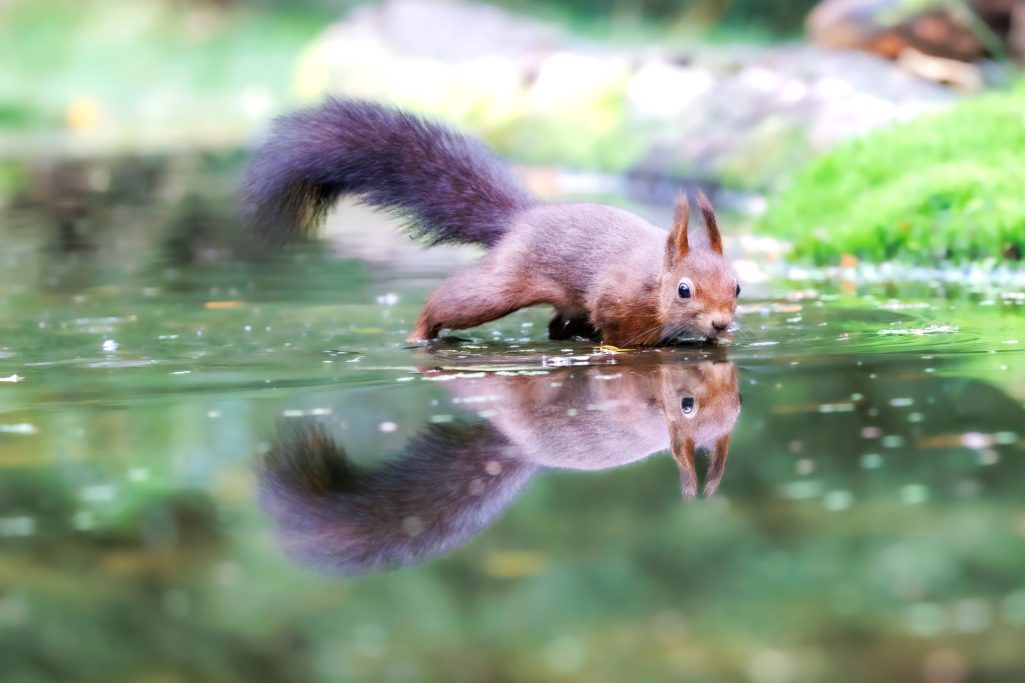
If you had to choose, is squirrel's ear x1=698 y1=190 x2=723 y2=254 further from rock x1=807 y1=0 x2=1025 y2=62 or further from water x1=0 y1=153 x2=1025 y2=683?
rock x1=807 y1=0 x2=1025 y2=62

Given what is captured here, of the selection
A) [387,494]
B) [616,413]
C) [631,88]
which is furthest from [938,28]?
[387,494]

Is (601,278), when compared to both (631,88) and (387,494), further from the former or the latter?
(631,88)

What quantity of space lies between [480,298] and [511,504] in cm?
299

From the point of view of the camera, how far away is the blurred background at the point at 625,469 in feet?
10.5

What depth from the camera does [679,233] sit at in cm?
666

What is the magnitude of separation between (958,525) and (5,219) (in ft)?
38.5

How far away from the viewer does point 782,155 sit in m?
14.4

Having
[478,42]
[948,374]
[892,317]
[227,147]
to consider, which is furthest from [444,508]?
[478,42]

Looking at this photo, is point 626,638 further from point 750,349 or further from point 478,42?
point 478,42

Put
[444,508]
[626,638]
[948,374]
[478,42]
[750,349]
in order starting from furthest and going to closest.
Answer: [478,42], [750,349], [948,374], [444,508], [626,638]

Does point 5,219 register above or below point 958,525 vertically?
above

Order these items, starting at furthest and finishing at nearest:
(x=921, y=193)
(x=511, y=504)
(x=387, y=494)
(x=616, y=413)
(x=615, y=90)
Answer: (x=615, y=90) → (x=921, y=193) → (x=616, y=413) → (x=387, y=494) → (x=511, y=504)

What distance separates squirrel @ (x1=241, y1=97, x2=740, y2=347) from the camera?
6703mm

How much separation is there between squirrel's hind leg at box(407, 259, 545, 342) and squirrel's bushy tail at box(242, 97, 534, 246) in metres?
0.43
